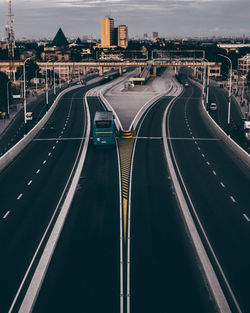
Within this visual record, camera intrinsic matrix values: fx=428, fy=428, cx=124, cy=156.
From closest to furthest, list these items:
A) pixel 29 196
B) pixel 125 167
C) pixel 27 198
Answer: pixel 27 198, pixel 29 196, pixel 125 167

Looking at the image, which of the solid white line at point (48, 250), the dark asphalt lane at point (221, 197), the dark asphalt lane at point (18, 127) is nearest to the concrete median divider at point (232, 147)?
the dark asphalt lane at point (221, 197)

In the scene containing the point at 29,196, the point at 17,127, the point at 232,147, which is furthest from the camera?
the point at 17,127

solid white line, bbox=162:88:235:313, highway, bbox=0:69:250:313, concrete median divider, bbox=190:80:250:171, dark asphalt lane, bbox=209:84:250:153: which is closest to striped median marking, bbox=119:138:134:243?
highway, bbox=0:69:250:313

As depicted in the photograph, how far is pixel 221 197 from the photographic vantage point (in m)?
31.4

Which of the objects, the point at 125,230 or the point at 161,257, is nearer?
the point at 161,257

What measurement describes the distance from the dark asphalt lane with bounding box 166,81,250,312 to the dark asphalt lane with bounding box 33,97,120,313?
17.8 ft

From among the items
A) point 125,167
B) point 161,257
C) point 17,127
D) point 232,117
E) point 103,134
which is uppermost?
point 103,134

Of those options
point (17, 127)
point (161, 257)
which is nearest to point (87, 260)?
point (161, 257)

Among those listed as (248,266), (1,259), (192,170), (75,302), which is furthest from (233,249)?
(192,170)

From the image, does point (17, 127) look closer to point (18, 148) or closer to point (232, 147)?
point (18, 148)

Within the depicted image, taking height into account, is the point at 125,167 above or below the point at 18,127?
above

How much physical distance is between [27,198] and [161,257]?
1321 cm

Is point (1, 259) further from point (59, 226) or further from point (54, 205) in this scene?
point (54, 205)

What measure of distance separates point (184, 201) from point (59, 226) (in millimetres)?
9495
